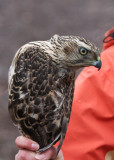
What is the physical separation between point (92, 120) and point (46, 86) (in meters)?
1.16

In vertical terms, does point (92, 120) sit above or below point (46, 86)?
below

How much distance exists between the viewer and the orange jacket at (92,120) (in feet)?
10.2

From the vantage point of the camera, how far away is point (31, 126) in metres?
2.17

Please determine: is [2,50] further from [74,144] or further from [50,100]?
[50,100]

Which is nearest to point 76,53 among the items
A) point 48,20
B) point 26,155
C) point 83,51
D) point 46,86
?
point 83,51

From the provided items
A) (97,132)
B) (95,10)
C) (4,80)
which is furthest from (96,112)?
(95,10)

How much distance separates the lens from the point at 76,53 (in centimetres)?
223

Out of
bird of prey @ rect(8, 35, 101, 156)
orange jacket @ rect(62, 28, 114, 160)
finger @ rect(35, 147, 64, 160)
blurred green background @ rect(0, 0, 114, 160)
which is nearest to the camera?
bird of prey @ rect(8, 35, 101, 156)

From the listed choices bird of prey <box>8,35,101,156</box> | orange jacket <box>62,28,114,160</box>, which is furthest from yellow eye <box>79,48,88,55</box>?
orange jacket <box>62,28,114,160</box>

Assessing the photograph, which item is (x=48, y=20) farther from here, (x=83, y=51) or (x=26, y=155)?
(x=26, y=155)

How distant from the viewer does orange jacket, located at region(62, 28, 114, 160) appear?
10.2 feet

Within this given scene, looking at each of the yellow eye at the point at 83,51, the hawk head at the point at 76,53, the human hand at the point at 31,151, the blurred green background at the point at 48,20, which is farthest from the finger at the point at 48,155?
the blurred green background at the point at 48,20

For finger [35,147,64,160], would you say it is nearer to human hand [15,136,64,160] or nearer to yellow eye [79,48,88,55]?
human hand [15,136,64,160]

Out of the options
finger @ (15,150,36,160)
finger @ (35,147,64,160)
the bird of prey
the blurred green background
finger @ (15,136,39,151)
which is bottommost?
finger @ (35,147,64,160)
